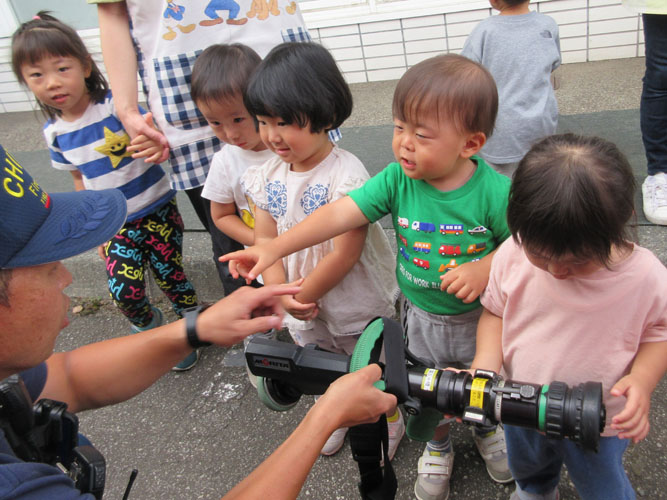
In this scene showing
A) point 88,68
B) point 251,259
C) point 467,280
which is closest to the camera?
point 467,280

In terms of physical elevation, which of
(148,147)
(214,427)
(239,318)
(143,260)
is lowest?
(214,427)

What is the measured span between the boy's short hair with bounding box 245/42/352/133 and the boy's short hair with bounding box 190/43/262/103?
18cm

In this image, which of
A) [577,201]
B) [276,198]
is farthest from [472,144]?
[276,198]

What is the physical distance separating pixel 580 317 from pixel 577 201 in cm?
33

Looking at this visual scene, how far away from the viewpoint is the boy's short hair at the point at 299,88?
1.80 metres

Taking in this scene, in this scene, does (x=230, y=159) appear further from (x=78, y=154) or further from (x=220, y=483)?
(x=220, y=483)

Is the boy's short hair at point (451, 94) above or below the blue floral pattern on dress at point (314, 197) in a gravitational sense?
above

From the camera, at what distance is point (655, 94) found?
2.79 metres

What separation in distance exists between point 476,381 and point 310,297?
927mm

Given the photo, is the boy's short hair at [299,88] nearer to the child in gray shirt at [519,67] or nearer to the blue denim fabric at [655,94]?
the child in gray shirt at [519,67]

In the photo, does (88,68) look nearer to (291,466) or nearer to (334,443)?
(334,443)

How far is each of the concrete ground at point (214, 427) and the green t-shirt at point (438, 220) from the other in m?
0.43

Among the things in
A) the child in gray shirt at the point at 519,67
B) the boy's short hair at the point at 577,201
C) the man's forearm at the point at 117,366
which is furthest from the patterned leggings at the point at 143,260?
Result: the boy's short hair at the point at 577,201

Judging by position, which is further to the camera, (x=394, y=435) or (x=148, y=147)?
(x=148, y=147)
